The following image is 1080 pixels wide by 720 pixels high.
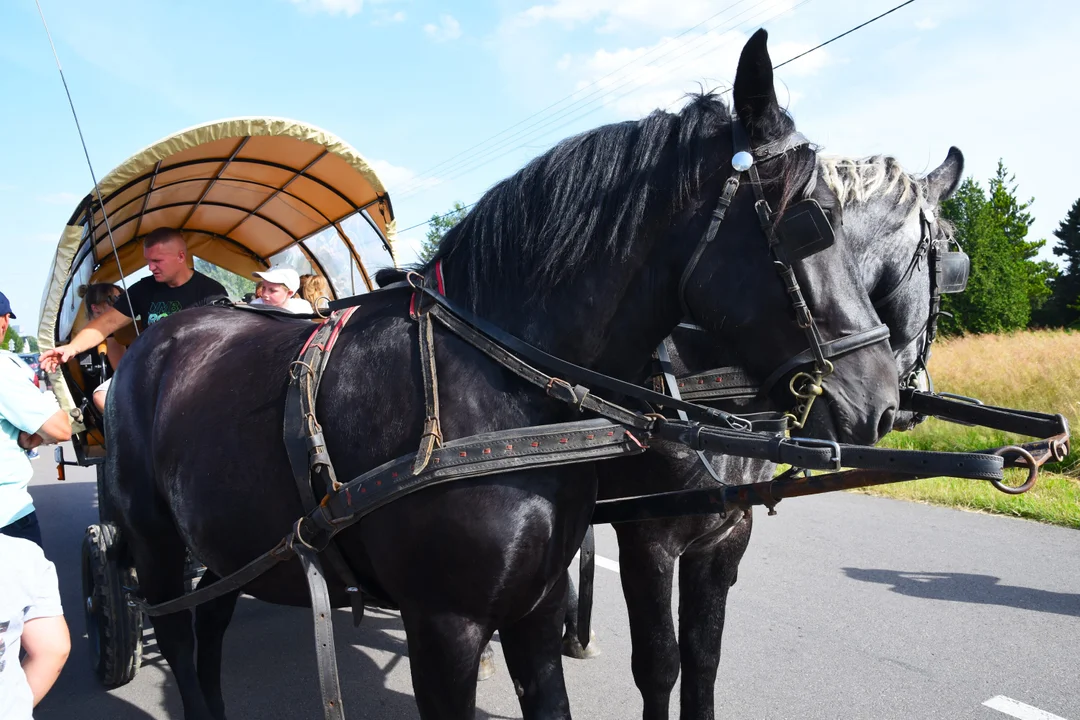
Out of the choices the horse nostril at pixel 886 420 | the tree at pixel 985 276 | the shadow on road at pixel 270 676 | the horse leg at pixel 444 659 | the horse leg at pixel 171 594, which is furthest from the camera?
the tree at pixel 985 276

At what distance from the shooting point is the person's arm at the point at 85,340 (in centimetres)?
335

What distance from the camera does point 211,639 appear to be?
292 centimetres

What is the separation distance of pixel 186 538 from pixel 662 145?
6.24 ft

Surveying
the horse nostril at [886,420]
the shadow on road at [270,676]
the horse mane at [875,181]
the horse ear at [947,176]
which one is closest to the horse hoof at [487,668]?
the shadow on road at [270,676]

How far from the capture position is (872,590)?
4188 millimetres

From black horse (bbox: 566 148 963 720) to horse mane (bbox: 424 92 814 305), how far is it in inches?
28.8

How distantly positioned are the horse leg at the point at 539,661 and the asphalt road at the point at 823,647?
113 centimetres

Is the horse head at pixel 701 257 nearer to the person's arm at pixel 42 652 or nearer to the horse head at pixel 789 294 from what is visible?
the horse head at pixel 789 294

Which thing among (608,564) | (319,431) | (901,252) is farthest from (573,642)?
(901,252)

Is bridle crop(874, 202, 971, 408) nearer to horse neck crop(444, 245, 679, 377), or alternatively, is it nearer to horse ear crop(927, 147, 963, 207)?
horse ear crop(927, 147, 963, 207)

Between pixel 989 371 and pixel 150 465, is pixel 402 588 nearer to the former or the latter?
pixel 150 465

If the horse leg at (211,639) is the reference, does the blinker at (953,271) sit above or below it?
above

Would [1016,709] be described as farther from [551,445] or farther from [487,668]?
[551,445]

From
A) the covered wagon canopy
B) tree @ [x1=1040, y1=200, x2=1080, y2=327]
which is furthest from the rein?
tree @ [x1=1040, y1=200, x2=1080, y2=327]
